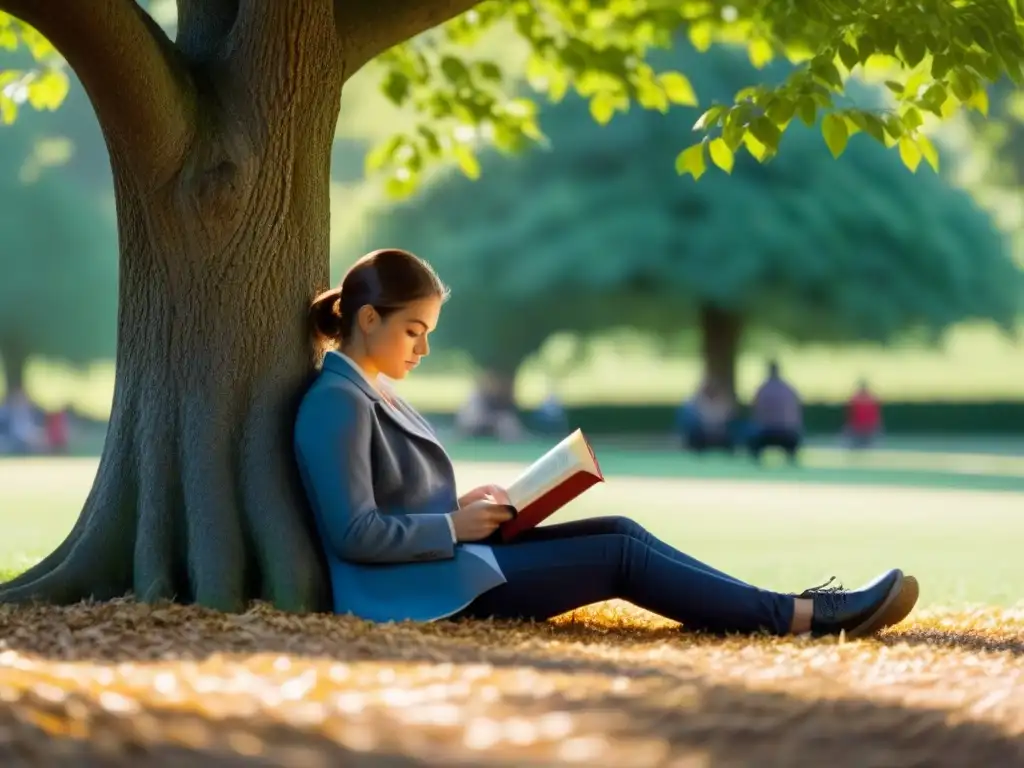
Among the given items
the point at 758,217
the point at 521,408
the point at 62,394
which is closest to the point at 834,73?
the point at 758,217

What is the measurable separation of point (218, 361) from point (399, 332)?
2.49ft

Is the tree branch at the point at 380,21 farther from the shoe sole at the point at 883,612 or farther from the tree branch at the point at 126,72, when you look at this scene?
the shoe sole at the point at 883,612

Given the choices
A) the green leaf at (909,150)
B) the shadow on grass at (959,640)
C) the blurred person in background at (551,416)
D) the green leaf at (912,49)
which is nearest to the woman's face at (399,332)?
the shadow on grass at (959,640)

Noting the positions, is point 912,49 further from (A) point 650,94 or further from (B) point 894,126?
(A) point 650,94

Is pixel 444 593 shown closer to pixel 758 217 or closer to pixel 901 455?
pixel 901 455

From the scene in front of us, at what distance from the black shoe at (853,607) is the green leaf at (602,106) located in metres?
4.60

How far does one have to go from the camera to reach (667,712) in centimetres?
396

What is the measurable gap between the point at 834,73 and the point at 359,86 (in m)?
36.7

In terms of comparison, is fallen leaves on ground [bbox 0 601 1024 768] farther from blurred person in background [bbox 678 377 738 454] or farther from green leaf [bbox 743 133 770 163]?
blurred person in background [bbox 678 377 738 454]

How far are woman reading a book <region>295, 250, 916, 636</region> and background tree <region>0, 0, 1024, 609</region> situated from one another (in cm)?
28

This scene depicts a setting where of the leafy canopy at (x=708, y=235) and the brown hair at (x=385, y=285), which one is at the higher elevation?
the leafy canopy at (x=708, y=235)

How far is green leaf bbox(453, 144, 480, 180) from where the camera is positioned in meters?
10.2

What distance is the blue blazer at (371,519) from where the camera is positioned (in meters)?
5.77

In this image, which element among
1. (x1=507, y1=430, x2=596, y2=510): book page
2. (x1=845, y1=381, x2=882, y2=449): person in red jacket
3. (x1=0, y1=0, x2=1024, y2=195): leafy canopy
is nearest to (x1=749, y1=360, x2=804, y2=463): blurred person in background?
(x1=845, y1=381, x2=882, y2=449): person in red jacket
